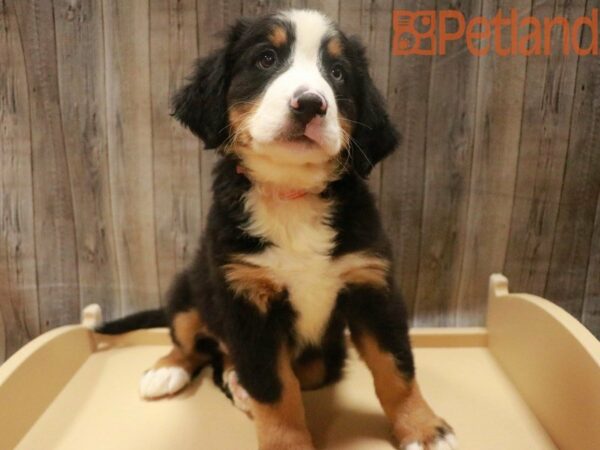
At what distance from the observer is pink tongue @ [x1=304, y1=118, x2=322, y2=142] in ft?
3.64

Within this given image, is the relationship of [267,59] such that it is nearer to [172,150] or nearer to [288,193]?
[288,193]

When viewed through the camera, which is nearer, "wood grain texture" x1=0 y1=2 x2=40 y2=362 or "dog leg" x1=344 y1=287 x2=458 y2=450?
"dog leg" x1=344 y1=287 x2=458 y2=450

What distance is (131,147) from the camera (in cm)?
187

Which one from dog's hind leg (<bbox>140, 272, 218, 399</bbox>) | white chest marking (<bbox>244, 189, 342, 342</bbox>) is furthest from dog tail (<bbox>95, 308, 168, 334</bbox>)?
white chest marking (<bbox>244, 189, 342, 342</bbox>)

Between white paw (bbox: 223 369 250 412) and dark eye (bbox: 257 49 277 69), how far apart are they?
835 mm

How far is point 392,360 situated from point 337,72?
2.36ft

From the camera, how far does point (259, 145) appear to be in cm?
118

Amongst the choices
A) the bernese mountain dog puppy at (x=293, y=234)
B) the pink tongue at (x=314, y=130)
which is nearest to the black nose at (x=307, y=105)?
the pink tongue at (x=314, y=130)

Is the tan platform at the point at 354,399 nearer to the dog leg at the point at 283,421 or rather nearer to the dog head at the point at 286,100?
the dog leg at the point at 283,421

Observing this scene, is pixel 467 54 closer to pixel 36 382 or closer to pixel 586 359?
pixel 586 359

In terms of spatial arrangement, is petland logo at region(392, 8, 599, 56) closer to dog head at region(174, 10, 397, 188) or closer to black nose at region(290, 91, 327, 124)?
dog head at region(174, 10, 397, 188)

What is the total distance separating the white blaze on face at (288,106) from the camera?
3.69 feet

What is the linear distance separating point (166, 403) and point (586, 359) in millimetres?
1136

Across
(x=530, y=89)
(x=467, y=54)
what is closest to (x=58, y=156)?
(x=467, y=54)
